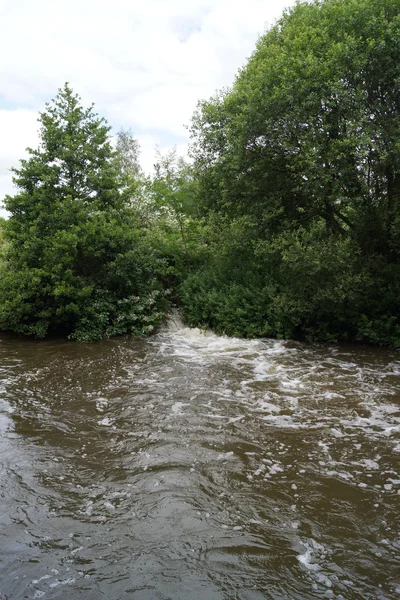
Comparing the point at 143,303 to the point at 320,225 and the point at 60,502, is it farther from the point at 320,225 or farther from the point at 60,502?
the point at 60,502

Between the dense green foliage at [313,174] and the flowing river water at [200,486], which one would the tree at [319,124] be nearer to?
the dense green foliage at [313,174]

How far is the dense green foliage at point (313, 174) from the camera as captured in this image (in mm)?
10008

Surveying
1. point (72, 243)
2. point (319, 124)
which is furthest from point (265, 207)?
point (72, 243)

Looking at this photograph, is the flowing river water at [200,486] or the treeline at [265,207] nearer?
the flowing river water at [200,486]

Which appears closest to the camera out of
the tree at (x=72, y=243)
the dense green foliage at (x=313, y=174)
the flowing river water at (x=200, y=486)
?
the flowing river water at (x=200, y=486)

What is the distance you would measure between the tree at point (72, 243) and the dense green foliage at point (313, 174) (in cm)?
273

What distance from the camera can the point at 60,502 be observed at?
170 inches

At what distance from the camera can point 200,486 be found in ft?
15.3

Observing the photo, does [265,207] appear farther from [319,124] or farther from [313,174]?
[319,124]

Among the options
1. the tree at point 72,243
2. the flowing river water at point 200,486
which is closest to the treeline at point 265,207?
the tree at point 72,243

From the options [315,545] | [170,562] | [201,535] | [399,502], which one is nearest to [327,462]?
[399,502]

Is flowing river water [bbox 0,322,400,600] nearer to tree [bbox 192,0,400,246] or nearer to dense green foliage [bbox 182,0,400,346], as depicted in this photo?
dense green foliage [bbox 182,0,400,346]

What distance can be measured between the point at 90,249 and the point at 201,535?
998cm

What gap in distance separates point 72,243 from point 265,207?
19.0 ft
